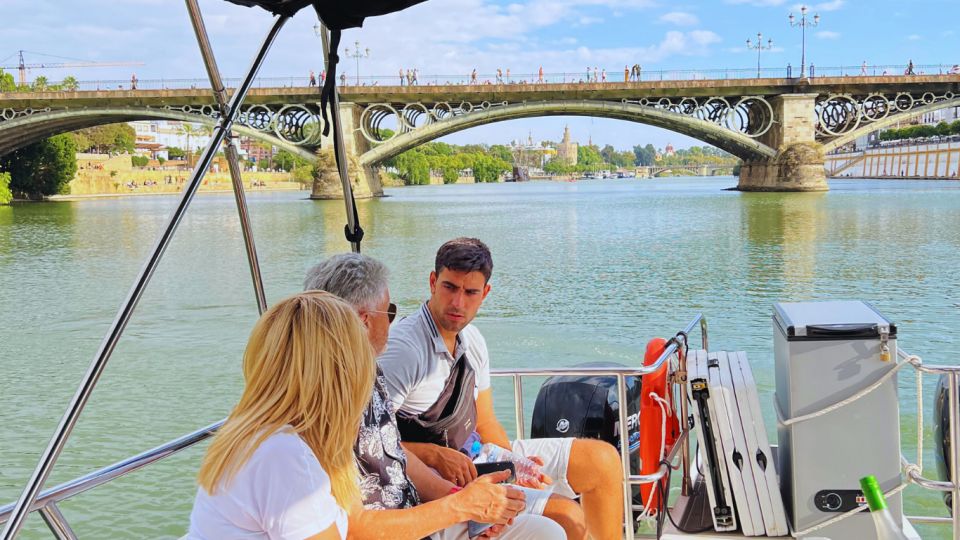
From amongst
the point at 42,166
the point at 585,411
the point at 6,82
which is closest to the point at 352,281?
the point at 585,411

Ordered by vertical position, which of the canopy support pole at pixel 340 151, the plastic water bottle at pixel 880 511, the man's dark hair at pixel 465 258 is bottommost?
the plastic water bottle at pixel 880 511

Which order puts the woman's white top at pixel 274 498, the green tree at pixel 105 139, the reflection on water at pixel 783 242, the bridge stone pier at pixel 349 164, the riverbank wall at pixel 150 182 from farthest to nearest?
1. the green tree at pixel 105 139
2. the riverbank wall at pixel 150 182
3. the bridge stone pier at pixel 349 164
4. the reflection on water at pixel 783 242
5. the woman's white top at pixel 274 498

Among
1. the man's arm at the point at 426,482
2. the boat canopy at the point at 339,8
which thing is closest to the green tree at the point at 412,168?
the boat canopy at the point at 339,8

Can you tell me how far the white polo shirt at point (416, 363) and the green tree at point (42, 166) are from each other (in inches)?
2112

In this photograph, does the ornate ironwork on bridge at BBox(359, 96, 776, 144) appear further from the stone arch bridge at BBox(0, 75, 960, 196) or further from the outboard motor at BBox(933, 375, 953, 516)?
the outboard motor at BBox(933, 375, 953, 516)

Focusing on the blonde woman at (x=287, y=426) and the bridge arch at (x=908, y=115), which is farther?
the bridge arch at (x=908, y=115)

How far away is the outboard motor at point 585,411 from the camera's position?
141 inches

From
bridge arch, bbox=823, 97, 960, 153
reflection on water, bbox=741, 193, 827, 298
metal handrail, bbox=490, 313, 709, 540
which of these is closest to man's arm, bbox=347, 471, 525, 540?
metal handrail, bbox=490, 313, 709, 540

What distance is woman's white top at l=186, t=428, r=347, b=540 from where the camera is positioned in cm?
148

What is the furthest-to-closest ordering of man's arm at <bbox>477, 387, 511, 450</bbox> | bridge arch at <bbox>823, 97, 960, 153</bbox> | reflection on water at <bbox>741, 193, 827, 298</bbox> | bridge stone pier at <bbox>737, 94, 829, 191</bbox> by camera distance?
bridge stone pier at <bbox>737, 94, 829, 191</bbox>
bridge arch at <bbox>823, 97, 960, 153</bbox>
reflection on water at <bbox>741, 193, 827, 298</bbox>
man's arm at <bbox>477, 387, 511, 450</bbox>

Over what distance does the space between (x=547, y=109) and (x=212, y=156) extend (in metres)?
38.0

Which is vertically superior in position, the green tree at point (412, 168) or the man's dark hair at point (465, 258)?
the man's dark hair at point (465, 258)

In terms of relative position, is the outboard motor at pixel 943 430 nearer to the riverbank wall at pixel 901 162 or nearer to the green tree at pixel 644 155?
the riverbank wall at pixel 901 162

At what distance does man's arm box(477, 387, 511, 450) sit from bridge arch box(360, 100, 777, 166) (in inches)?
1441
